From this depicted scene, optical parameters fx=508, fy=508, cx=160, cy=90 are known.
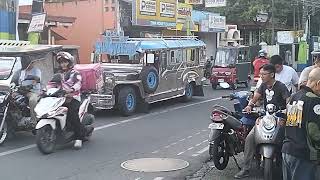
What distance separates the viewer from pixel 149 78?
14734mm

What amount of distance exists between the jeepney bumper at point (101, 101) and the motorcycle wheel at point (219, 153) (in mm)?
6456

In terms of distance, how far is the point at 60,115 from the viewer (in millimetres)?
8961

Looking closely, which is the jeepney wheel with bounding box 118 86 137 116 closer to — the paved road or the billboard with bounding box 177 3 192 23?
the paved road

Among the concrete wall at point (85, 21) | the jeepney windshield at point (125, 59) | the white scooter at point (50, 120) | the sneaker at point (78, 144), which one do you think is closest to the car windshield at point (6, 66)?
the white scooter at point (50, 120)

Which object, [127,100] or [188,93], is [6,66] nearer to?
[127,100]

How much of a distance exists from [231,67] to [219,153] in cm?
1699

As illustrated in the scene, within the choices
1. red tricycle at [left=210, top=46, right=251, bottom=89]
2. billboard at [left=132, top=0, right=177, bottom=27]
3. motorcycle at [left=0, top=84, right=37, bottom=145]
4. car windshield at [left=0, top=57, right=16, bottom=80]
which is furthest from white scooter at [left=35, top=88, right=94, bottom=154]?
billboard at [left=132, top=0, right=177, bottom=27]

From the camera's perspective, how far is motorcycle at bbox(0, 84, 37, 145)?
30.9 ft

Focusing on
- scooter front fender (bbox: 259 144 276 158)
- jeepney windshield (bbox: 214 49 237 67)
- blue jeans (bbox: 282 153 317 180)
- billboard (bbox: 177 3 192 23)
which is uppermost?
billboard (bbox: 177 3 192 23)

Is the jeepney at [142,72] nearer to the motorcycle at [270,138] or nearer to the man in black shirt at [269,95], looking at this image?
the man in black shirt at [269,95]

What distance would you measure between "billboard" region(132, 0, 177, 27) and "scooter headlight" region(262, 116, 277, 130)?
18649mm

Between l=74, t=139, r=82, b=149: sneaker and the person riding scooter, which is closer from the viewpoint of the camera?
the person riding scooter

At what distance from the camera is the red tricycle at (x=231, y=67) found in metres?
23.7

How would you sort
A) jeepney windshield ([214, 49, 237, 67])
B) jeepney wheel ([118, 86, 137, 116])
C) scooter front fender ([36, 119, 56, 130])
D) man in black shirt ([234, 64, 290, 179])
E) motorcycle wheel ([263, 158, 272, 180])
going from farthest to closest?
jeepney windshield ([214, 49, 237, 67]) → jeepney wheel ([118, 86, 137, 116]) → scooter front fender ([36, 119, 56, 130]) → man in black shirt ([234, 64, 290, 179]) → motorcycle wheel ([263, 158, 272, 180])
